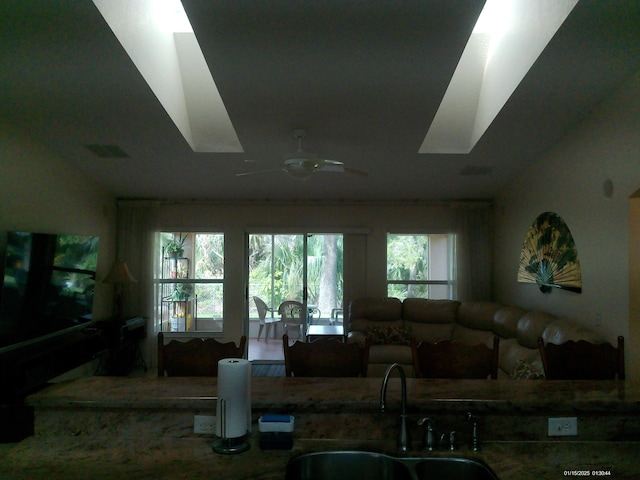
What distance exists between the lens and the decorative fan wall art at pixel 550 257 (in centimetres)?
393

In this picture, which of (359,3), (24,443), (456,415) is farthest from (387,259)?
(24,443)

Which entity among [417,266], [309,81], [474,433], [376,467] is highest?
[309,81]

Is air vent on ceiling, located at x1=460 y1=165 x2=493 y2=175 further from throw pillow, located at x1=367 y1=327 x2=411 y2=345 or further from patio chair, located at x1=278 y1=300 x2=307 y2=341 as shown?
patio chair, located at x1=278 y1=300 x2=307 y2=341

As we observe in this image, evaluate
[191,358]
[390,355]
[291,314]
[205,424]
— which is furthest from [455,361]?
[291,314]

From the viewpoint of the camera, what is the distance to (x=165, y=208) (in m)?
6.23

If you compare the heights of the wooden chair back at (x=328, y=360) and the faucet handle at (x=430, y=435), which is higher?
the wooden chair back at (x=328, y=360)

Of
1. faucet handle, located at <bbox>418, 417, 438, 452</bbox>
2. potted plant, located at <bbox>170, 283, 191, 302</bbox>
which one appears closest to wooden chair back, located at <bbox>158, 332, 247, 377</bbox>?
faucet handle, located at <bbox>418, 417, 438, 452</bbox>

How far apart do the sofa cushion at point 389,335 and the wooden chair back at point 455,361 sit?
10.3ft

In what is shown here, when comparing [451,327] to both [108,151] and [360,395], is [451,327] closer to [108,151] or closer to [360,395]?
[360,395]

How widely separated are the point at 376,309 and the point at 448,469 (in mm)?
4289

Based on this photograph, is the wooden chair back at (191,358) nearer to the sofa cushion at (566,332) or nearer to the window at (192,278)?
the sofa cushion at (566,332)

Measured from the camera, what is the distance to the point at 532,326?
13.1 feet

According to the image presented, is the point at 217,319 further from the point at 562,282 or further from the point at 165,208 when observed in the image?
the point at 562,282

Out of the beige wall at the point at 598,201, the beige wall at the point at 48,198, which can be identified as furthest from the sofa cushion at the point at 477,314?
the beige wall at the point at 48,198
